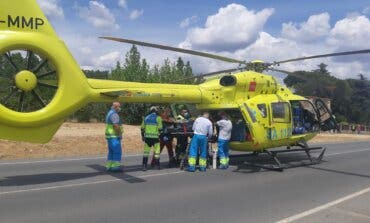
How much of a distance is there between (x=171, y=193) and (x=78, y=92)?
128 inches

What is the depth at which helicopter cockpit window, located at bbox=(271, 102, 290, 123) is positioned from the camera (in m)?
14.7

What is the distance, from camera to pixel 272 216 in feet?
26.8

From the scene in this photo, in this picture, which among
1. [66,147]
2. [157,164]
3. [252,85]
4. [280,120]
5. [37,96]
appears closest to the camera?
[37,96]

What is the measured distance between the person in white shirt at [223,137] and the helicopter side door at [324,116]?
4.13 metres

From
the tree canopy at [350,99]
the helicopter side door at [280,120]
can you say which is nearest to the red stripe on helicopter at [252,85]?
the helicopter side door at [280,120]

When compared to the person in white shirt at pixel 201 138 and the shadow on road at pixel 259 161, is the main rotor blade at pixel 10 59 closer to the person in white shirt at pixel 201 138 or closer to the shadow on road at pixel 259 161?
the person in white shirt at pixel 201 138

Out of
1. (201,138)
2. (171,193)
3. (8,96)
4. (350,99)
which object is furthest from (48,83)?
(350,99)

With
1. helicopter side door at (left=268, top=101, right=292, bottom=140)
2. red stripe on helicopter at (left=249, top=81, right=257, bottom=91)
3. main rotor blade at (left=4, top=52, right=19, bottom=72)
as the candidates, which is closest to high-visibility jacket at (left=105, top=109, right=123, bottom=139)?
main rotor blade at (left=4, top=52, right=19, bottom=72)

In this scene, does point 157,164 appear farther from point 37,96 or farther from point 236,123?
point 37,96

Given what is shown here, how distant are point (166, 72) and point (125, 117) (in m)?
9.50

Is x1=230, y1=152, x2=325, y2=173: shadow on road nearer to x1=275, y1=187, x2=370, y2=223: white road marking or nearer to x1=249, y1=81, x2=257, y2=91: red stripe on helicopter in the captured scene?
x1=249, y1=81, x2=257, y2=91: red stripe on helicopter

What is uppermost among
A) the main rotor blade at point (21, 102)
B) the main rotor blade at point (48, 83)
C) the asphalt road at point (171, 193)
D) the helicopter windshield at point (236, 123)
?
the main rotor blade at point (48, 83)

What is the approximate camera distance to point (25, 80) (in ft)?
34.3

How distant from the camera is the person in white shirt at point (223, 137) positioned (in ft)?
46.0
